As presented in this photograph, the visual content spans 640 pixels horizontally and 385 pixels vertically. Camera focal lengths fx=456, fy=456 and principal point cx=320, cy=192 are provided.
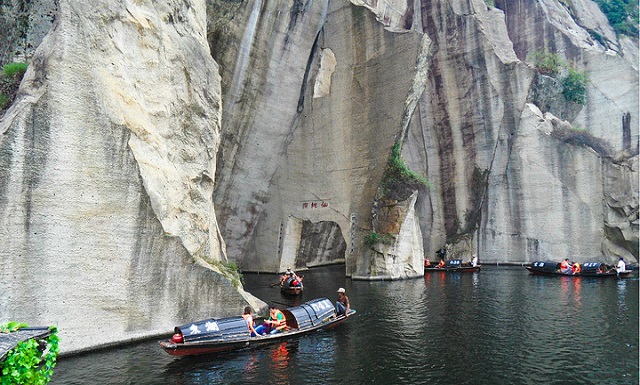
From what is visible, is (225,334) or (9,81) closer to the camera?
(225,334)

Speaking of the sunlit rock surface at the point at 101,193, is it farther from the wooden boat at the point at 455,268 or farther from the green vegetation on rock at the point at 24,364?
the wooden boat at the point at 455,268

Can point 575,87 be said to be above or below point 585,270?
above

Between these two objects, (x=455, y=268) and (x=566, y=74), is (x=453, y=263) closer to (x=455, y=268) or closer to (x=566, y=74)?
(x=455, y=268)

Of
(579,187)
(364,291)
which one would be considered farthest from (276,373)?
(579,187)

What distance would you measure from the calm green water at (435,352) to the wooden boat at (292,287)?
3.21m

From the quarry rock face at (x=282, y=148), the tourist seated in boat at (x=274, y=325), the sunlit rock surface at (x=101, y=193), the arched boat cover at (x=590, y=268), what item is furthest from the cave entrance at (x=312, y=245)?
the arched boat cover at (x=590, y=268)

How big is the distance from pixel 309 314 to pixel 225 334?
320cm

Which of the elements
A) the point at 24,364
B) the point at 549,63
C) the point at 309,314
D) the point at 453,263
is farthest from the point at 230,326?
the point at 549,63

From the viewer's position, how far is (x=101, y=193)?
38.0 ft

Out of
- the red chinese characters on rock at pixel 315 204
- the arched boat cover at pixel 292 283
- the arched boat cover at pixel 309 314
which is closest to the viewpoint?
the arched boat cover at pixel 309 314

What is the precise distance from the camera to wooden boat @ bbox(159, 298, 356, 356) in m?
11.3

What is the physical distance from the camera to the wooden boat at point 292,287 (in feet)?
68.9

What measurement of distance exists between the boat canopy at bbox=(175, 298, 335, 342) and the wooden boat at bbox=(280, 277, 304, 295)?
659cm

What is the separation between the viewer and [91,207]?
1141cm
